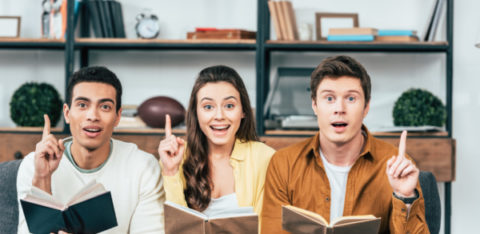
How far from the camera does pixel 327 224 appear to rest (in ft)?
4.46

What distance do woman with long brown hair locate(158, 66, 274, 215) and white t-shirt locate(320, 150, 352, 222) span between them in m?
0.26

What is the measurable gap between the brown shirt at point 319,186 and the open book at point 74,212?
1.76ft

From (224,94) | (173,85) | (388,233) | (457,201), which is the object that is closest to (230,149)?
(224,94)

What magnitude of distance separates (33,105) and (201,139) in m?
1.44

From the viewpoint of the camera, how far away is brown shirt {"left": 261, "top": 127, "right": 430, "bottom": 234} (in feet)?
5.37

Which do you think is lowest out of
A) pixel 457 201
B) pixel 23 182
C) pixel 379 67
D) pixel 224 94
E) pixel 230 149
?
pixel 457 201

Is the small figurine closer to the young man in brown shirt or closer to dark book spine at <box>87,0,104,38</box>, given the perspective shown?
dark book spine at <box>87,0,104,38</box>

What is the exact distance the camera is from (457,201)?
301 cm

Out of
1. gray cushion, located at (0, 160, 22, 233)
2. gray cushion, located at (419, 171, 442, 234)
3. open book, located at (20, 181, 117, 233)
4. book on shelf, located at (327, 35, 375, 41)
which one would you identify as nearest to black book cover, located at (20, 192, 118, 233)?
open book, located at (20, 181, 117, 233)

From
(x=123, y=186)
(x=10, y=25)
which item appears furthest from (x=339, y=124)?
(x=10, y=25)

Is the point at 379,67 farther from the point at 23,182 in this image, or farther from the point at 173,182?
the point at 23,182

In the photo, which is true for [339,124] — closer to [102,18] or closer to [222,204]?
[222,204]

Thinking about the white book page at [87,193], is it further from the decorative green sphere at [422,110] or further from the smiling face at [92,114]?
the decorative green sphere at [422,110]

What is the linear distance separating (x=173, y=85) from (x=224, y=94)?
1.40 meters
